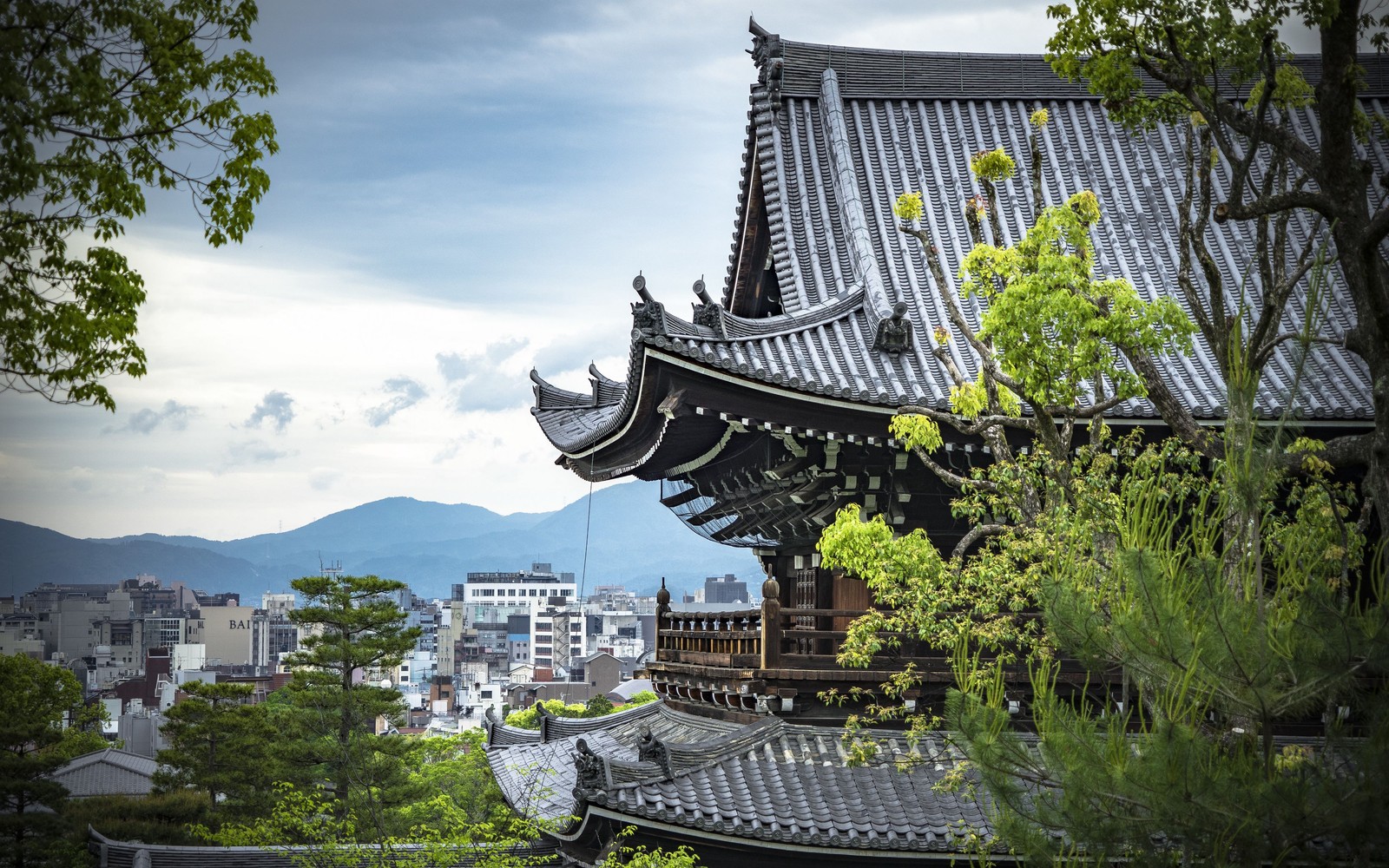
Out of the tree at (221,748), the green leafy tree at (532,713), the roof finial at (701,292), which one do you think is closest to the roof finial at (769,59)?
the roof finial at (701,292)

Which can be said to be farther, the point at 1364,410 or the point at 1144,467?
the point at 1364,410

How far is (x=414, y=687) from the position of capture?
153 meters

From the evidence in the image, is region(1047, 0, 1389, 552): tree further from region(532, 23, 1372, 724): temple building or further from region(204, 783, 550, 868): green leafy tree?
region(204, 783, 550, 868): green leafy tree

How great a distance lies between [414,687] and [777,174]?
146 metres

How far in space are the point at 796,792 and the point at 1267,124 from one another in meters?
6.54

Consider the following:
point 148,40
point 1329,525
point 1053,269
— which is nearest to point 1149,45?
point 1053,269

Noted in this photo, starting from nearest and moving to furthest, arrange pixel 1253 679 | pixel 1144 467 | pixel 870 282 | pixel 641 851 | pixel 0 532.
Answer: pixel 1253 679 < pixel 0 532 < pixel 1144 467 < pixel 641 851 < pixel 870 282

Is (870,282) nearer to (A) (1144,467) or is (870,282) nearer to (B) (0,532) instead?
(A) (1144,467)

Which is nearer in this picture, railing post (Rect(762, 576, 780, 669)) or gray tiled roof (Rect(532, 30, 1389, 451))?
railing post (Rect(762, 576, 780, 669))

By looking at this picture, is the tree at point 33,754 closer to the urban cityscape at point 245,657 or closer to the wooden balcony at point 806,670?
the wooden balcony at point 806,670

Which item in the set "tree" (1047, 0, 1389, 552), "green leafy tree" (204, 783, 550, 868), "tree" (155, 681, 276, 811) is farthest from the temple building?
"tree" (155, 681, 276, 811)

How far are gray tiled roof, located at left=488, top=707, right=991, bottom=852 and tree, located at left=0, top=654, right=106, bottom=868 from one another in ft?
43.1

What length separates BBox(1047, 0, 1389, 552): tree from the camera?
623cm

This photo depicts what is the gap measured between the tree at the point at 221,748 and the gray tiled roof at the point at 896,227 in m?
17.9
